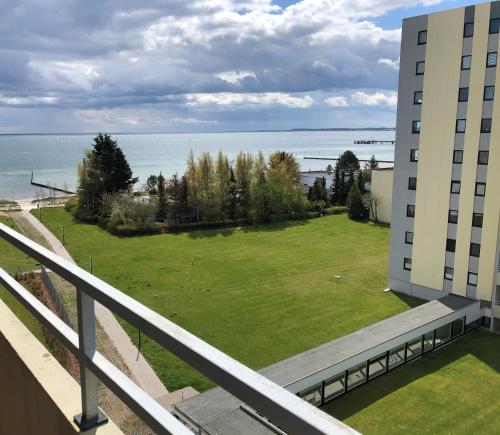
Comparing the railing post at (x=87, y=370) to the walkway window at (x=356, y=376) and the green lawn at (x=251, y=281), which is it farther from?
the walkway window at (x=356, y=376)

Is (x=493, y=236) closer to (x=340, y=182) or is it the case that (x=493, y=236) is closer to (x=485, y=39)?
(x=485, y=39)

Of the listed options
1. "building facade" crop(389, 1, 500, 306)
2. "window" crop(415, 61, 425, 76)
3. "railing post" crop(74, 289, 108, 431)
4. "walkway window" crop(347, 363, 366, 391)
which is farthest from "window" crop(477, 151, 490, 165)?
"railing post" crop(74, 289, 108, 431)

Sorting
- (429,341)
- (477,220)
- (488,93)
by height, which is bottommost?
(429,341)

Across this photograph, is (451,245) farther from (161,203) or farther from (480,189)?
(161,203)

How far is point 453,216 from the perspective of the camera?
2023 centimetres

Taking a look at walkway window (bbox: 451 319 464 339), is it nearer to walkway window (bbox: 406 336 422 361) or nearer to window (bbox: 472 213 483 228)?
walkway window (bbox: 406 336 422 361)

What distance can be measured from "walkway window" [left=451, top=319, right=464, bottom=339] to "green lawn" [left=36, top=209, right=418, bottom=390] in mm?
2638

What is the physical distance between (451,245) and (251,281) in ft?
32.3

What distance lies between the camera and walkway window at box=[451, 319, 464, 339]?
60.2ft

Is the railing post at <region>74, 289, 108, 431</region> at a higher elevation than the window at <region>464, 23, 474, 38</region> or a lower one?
lower

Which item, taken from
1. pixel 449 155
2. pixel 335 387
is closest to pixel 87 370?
pixel 335 387

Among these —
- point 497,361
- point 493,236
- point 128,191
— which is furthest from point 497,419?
point 128,191

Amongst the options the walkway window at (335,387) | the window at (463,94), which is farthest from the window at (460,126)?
the walkway window at (335,387)

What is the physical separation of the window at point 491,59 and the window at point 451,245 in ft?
23.9
